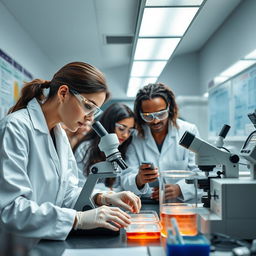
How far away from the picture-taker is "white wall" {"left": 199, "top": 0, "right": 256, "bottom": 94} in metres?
3.74

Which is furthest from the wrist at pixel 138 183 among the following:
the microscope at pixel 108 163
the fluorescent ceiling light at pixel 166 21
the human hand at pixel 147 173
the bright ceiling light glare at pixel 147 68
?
the bright ceiling light glare at pixel 147 68

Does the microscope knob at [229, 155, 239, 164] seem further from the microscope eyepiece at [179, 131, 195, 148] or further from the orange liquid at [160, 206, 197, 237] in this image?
the orange liquid at [160, 206, 197, 237]

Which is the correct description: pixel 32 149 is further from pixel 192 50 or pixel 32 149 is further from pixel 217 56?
pixel 192 50

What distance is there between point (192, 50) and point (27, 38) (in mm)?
3405

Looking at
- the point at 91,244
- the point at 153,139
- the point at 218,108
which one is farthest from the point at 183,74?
the point at 91,244

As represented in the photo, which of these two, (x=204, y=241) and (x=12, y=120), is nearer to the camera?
(x=204, y=241)

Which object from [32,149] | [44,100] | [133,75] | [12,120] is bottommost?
[32,149]

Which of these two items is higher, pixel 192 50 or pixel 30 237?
pixel 192 50

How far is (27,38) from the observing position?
14.3 feet

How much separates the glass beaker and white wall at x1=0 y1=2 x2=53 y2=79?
9.06ft

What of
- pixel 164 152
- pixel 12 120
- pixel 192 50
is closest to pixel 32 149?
pixel 12 120

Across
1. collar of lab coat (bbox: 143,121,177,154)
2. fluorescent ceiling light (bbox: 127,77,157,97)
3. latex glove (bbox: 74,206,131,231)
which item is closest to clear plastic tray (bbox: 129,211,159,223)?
latex glove (bbox: 74,206,131,231)

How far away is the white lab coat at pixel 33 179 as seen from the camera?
130 centimetres

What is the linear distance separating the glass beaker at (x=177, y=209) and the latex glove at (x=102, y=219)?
18cm
